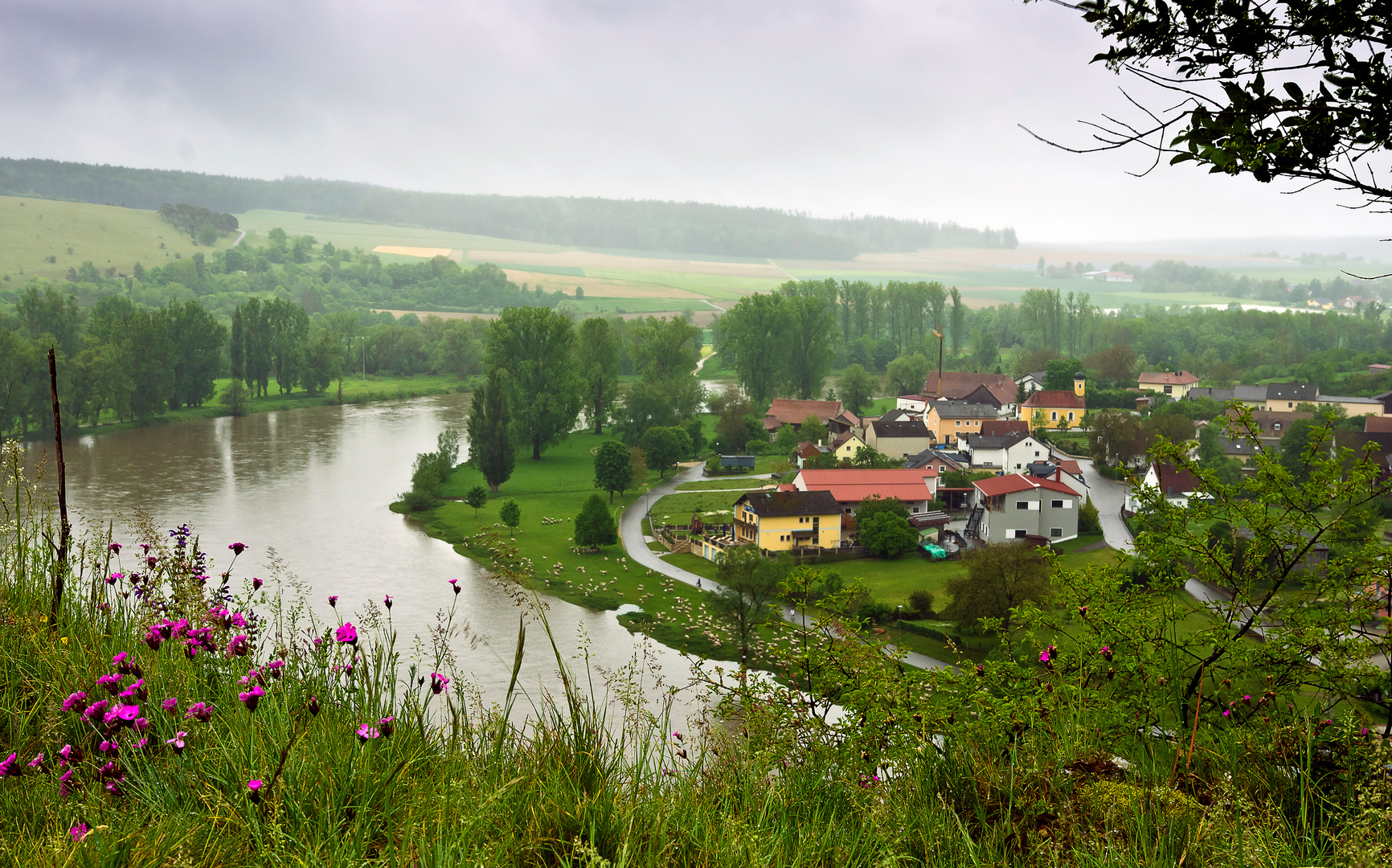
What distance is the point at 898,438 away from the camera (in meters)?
27.3

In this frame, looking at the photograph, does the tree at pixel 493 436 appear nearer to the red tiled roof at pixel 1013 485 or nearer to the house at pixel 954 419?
the red tiled roof at pixel 1013 485

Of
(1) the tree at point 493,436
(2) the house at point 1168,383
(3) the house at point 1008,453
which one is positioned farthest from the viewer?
(2) the house at point 1168,383

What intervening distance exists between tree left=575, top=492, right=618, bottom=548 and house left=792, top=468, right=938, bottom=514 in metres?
4.61

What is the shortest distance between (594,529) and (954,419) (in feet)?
59.7

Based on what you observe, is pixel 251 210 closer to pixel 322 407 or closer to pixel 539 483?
pixel 322 407

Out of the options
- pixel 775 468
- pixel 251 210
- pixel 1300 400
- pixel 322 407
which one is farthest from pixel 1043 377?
pixel 251 210

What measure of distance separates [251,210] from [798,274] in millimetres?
64891

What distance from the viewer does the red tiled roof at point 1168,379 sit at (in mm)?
39375

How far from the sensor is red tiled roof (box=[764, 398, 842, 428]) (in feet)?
108

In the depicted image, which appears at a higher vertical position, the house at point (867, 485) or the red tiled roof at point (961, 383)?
the red tiled roof at point (961, 383)

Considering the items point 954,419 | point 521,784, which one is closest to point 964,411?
point 954,419

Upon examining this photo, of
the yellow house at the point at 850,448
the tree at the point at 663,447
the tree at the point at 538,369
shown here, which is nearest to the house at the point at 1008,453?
Result: the yellow house at the point at 850,448

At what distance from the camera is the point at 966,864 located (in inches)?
61.4

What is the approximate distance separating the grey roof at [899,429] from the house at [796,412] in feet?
12.8
